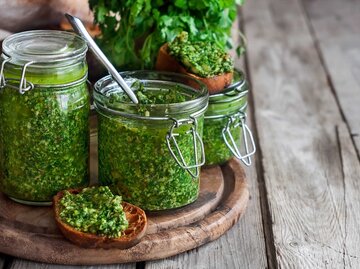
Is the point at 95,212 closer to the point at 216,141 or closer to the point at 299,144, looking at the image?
the point at 216,141

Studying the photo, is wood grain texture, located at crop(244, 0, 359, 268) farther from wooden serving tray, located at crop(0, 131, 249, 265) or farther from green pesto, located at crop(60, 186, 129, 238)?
green pesto, located at crop(60, 186, 129, 238)

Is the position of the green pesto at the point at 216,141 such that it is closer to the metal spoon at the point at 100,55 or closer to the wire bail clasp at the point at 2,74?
the metal spoon at the point at 100,55

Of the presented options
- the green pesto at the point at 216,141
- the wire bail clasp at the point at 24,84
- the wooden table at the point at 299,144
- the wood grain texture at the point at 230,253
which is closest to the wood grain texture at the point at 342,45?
the wooden table at the point at 299,144

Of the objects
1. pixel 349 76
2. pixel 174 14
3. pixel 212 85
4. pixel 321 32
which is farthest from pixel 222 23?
pixel 321 32

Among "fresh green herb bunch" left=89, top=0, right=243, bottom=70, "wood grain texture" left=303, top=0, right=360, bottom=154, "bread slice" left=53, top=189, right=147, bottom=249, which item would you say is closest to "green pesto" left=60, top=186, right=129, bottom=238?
"bread slice" left=53, top=189, right=147, bottom=249

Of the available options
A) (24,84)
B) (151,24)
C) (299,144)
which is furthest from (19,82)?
(299,144)

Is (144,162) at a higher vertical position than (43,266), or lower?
higher
